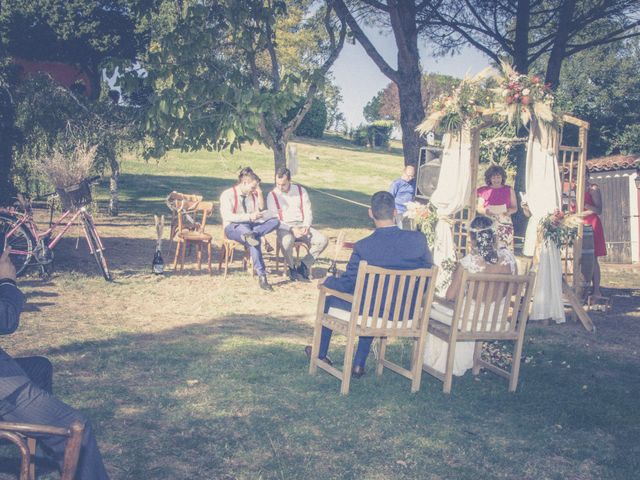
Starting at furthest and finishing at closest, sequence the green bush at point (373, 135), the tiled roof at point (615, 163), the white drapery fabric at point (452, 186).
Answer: the green bush at point (373, 135), the tiled roof at point (615, 163), the white drapery fabric at point (452, 186)

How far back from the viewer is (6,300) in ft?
9.89

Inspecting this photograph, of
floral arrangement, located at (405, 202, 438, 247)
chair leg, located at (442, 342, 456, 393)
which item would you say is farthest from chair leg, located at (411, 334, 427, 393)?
floral arrangement, located at (405, 202, 438, 247)

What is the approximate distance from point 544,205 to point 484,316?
12.8 ft

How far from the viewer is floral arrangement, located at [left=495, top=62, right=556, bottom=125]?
26.9ft

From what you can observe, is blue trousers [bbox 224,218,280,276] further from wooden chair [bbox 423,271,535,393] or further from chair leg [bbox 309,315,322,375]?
wooden chair [bbox 423,271,535,393]

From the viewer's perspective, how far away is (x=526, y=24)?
17.2 m

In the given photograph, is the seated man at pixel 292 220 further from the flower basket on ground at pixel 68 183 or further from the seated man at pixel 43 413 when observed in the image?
the seated man at pixel 43 413

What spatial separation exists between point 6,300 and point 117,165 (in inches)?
534

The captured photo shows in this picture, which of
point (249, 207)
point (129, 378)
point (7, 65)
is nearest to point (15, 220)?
point (249, 207)

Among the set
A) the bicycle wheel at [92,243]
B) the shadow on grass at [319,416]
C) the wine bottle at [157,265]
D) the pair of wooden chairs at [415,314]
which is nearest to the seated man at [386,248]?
the pair of wooden chairs at [415,314]

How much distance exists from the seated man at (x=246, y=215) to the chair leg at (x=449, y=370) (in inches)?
188

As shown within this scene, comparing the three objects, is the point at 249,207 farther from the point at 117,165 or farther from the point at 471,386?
the point at 117,165

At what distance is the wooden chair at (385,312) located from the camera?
16.7 feet

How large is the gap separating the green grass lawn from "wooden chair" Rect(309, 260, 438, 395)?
0.27 metres
